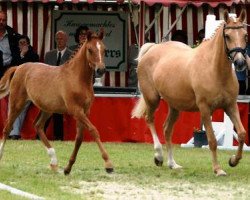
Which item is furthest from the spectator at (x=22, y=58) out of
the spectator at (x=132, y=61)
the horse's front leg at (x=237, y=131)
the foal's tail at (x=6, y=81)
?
the horse's front leg at (x=237, y=131)

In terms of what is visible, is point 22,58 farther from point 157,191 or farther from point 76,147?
point 157,191

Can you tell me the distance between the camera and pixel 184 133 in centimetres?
2031

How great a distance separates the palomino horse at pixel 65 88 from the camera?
44.7ft

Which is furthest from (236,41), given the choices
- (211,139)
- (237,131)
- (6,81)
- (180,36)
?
(180,36)

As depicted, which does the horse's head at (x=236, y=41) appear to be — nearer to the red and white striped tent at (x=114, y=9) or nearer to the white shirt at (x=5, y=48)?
the red and white striped tent at (x=114, y=9)

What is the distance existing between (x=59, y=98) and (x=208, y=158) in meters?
3.85

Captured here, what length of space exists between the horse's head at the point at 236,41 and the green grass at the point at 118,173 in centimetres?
152

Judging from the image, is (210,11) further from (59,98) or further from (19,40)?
(59,98)

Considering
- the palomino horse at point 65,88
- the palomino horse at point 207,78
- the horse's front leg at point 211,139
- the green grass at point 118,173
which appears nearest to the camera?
the green grass at point 118,173

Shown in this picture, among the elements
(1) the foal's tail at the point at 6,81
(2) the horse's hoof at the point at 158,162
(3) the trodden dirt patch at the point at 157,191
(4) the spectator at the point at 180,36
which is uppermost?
(1) the foal's tail at the point at 6,81

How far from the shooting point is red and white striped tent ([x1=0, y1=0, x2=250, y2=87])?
21875 millimetres

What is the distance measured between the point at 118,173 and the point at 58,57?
23.2ft

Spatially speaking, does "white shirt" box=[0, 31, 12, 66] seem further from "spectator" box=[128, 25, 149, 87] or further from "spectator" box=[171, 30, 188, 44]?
"spectator" box=[171, 30, 188, 44]

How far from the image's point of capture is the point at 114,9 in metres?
22.6
